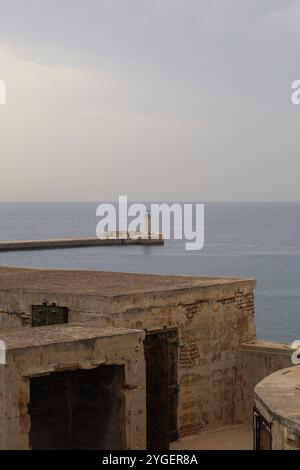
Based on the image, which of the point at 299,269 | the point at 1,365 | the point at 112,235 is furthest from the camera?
the point at 112,235

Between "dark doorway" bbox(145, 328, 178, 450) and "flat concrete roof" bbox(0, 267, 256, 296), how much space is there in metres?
0.70

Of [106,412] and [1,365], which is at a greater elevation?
[1,365]

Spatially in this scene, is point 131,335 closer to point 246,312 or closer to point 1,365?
point 1,365

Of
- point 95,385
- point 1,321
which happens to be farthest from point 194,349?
point 1,321

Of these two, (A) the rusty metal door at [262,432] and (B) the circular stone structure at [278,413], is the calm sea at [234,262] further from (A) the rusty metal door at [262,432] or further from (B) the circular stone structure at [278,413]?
(A) the rusty metal door at [262,432]

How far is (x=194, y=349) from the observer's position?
11078mm

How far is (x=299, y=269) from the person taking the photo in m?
70.6

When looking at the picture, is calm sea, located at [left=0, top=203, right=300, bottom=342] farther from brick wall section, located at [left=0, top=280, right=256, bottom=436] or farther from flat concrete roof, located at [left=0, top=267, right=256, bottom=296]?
brick wall section, located at [left=0, top=280, right=256, bottom=436]

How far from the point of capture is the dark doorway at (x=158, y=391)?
10.2 m

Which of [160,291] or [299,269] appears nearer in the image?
[160,291]

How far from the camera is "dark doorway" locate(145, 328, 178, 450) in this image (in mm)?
10203

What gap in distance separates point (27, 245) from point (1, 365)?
8220cm

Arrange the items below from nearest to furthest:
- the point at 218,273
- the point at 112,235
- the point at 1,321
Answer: the point at 1,321, the point at 218,273, the point at 112,235
